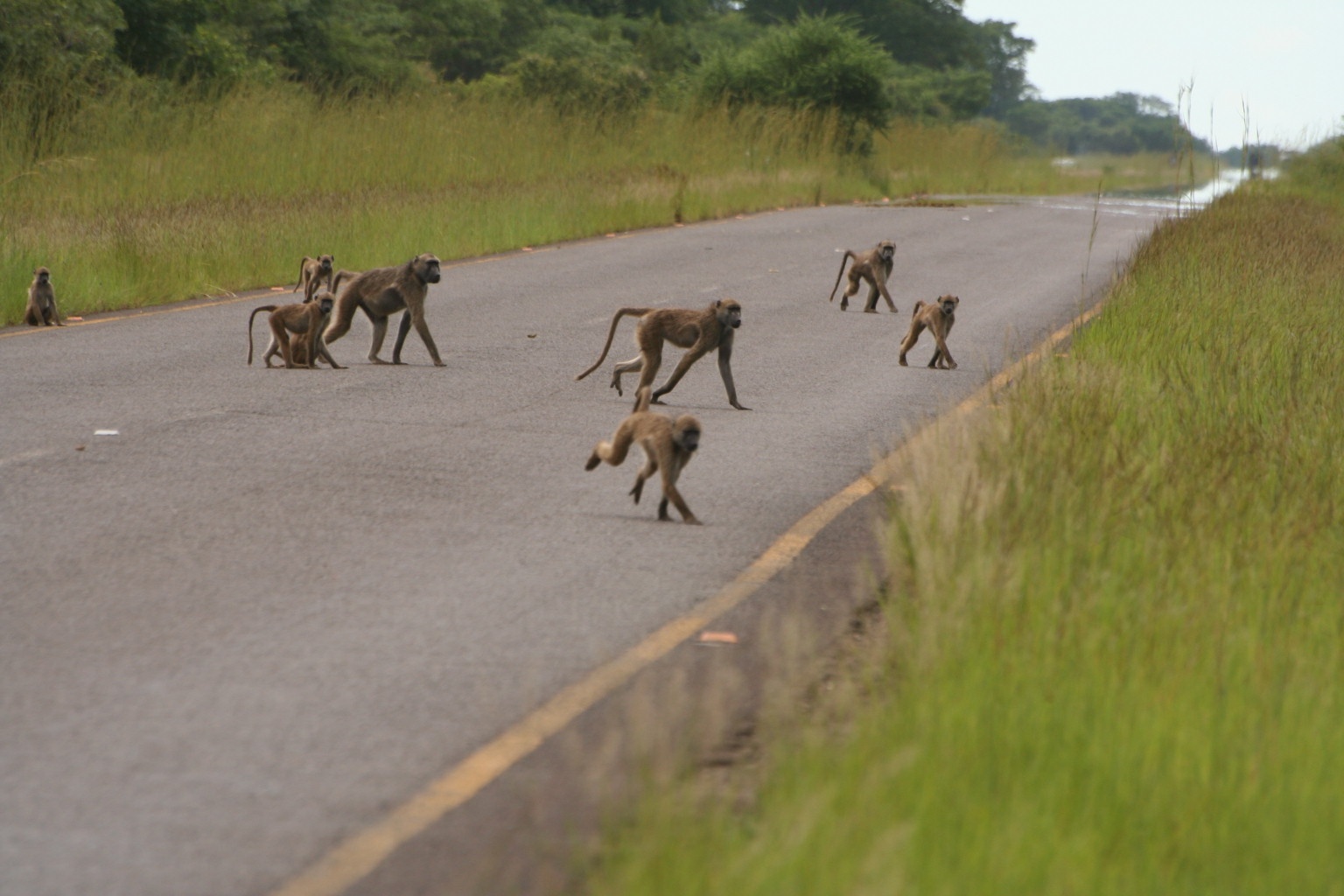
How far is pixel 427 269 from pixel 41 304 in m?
4.05

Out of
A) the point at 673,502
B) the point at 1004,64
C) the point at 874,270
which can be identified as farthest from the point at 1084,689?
the point at 1004,64

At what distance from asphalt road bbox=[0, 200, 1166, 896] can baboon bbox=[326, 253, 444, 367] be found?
35 cm

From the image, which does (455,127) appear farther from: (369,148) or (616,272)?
(616,272)

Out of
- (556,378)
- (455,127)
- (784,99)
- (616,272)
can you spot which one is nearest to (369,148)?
(455,127)

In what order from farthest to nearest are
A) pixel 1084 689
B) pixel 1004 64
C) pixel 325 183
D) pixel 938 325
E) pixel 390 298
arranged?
pixel 1004 64 < pixel 325 183 < pixel 938 325 < pixel 390 298 < pixel 1084 689

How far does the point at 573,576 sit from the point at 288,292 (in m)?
12.4

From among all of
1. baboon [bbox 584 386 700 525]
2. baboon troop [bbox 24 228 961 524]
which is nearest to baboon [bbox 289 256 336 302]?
baboon troop [bbox 24 228 961 524]

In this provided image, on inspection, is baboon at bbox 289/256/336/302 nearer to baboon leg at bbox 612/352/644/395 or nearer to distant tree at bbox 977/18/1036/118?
baboon leg at bbox 612/352/644/395

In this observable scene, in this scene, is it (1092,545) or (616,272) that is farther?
(616,272)

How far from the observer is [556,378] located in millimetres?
12688

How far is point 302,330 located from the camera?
1284cm

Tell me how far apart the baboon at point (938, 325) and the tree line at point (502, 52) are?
2221 millimetres

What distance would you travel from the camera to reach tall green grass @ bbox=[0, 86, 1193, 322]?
18.2 meters

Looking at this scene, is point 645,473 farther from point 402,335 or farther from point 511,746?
point 402,335
